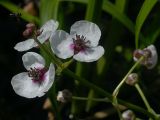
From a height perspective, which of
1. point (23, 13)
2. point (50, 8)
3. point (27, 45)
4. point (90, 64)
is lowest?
point (90, 64)

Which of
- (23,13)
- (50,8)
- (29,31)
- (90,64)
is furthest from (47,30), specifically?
(90,64)

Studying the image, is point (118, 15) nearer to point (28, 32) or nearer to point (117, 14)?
point (117, 14)

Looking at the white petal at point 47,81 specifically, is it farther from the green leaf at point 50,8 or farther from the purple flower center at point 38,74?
the green leaf at point 50,8

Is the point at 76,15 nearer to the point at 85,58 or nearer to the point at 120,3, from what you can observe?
the point at 120,3

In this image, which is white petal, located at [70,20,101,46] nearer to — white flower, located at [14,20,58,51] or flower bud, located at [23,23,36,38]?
white flower, located at [14,20,58,51]

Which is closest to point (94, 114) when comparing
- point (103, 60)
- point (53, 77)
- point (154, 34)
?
point (103, 60)

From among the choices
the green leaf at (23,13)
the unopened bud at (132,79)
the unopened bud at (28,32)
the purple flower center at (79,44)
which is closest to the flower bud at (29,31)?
the unopened bud at (28,32)
